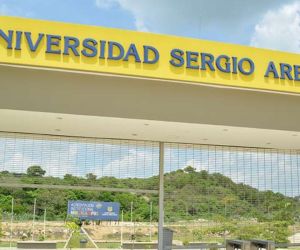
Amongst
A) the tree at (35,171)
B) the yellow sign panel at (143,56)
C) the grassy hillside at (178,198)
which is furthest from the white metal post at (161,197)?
the yellow sign panel at (143,56)

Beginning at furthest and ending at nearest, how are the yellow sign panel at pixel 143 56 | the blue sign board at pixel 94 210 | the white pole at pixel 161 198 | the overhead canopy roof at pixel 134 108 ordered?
the white pole at pixel 161 198 → the blue sign board at pixel 94 210 → the overhead canopy roof at pixel 134 108 → the yellow sign panel at pixel 143 56

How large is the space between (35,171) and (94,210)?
1.67 metres

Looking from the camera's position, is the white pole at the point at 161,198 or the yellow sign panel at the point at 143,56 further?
the white pole at the point at 161,198

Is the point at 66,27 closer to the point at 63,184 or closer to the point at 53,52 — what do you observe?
the point at 53,52

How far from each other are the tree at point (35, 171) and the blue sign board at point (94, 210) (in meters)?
0.95

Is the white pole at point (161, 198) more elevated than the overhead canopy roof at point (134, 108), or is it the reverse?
the overhead canopy roof at point (134, 108)

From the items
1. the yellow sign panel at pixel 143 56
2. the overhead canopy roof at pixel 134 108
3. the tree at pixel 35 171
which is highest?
the yellow sign panel at pixel 143 56

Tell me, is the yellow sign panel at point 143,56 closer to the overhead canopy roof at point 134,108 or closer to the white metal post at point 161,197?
the overhead canopy roof at point 134,108

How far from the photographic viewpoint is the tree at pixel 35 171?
1005 centimetres

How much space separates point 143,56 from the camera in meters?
7.93

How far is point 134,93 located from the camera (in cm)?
825

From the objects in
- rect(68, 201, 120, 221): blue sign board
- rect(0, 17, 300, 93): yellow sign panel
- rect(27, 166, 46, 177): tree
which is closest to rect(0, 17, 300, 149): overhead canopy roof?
rect(0, 17, 300, 93): yellow sign panel

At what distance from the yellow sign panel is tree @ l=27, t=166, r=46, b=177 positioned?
3.45 meters

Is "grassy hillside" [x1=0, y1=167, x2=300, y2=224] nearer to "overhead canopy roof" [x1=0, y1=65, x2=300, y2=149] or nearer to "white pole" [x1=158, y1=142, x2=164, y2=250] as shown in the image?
"white pole" [x1=158, y1=142, x2=164, y2=250]
